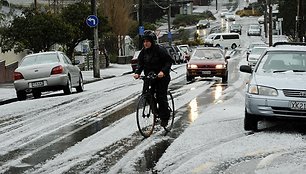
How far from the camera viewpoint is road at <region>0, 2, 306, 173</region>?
306 inches

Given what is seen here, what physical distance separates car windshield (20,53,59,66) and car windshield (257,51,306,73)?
9.47 metres

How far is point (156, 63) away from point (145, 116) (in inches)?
37.0

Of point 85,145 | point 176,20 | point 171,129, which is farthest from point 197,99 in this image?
point 176,20

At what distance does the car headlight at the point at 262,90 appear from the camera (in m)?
9.99

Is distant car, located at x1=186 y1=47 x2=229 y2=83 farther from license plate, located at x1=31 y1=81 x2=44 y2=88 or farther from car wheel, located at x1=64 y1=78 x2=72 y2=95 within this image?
license plate, located at x1=31 y1=81 x2=44 y2=88

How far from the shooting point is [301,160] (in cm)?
788

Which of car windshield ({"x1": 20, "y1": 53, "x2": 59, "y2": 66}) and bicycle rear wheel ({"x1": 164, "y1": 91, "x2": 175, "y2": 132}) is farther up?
car windshield ({"x1": 20, "y1": 53, "x2": 59, "y2": 66})

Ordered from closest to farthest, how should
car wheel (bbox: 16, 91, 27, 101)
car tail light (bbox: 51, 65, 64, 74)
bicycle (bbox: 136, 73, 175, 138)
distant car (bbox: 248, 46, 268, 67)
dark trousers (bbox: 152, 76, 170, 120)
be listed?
1. bicycle (bbox: 136, 73, 175, 138)
2. dark trousers (bbox: 152, 76, 170, 120)
3. car tail light (bbox: 51, 65, 64, 74)
4. car wheel (bbox: 16, 91, 27, 101)
5. distant car (bbox: 248, 46, 268, 67)

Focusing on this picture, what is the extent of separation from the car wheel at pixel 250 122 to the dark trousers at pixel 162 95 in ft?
4.50

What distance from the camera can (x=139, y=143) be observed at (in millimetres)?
9516

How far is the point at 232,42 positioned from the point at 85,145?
63193 mm

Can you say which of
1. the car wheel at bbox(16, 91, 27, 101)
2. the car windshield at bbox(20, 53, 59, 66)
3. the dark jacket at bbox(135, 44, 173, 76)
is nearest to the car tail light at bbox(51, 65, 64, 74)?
the car windshield at bbox(20, 53, 59, 66)

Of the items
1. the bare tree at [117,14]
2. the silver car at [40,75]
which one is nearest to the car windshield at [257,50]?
the bare tree at [117,14]

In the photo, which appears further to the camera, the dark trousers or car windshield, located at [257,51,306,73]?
car windshield, located at [257,51,306,73]
